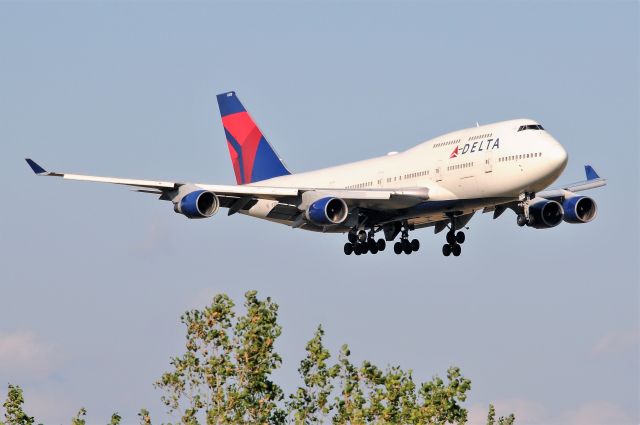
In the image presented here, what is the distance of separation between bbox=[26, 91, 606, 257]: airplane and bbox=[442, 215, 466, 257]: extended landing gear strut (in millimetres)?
52

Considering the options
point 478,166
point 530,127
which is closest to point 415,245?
point 478,166

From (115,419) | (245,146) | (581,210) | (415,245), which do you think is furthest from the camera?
(245,146)

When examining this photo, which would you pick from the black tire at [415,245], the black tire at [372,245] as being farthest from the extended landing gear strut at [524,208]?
the black tire at [372,245]

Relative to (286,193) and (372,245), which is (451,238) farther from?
(286,193)

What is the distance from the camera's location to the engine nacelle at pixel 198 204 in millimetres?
68812

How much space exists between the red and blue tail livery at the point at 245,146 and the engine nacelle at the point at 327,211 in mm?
16853

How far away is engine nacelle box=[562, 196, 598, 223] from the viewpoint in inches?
2933

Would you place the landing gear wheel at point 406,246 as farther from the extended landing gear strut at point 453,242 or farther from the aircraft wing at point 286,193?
the aircraft wing at point 286,193

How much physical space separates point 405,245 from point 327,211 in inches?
295

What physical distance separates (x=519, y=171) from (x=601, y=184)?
1315 centimetres

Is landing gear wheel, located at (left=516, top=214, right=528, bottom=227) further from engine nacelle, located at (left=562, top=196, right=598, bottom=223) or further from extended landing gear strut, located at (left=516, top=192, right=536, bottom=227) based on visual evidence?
engine nacelle, located at (left=562, top=196, right=598, bottom=223)

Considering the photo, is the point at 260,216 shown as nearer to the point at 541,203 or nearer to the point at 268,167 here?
the point at 268,167

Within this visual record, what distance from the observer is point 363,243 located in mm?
75250

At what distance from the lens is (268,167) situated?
290 feet
